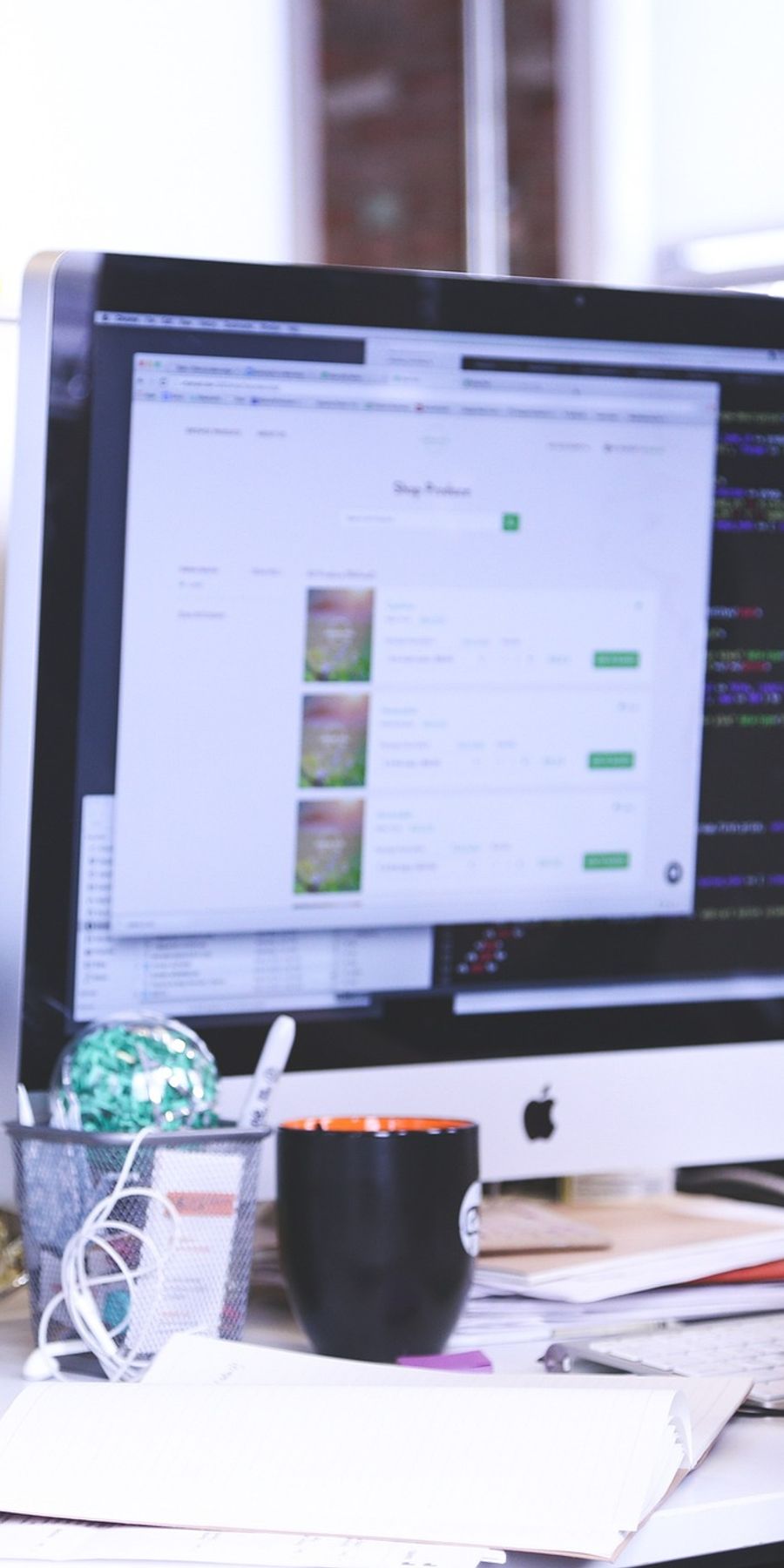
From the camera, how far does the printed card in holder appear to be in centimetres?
65

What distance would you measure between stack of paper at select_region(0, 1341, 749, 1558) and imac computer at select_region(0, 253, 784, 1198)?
0.24 meters

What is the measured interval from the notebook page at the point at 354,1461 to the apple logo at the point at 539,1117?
29 centimetres

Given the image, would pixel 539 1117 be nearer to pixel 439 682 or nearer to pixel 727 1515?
pixel 439 682

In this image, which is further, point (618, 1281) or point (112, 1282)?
point (618, 1281)

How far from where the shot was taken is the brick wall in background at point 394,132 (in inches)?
85.0

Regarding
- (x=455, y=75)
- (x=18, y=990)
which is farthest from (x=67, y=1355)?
(x=455, y=75)

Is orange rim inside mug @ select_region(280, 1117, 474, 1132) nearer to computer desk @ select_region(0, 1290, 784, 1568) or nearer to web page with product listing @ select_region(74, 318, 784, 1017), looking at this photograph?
Result: web page with product listing @ select_region(74, 318, 784, 1017)

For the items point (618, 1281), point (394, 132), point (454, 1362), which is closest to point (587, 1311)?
point (618, 1281)

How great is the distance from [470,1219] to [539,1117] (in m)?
0.14

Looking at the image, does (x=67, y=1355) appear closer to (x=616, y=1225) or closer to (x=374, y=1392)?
(x=374, y=1392)

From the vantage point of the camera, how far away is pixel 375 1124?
736 mm

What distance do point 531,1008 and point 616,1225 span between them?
7.0 inches

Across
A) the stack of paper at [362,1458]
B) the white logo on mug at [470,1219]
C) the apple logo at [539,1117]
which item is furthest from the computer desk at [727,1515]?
the apple logo at [539,1117]

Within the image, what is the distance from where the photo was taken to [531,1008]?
82cm
